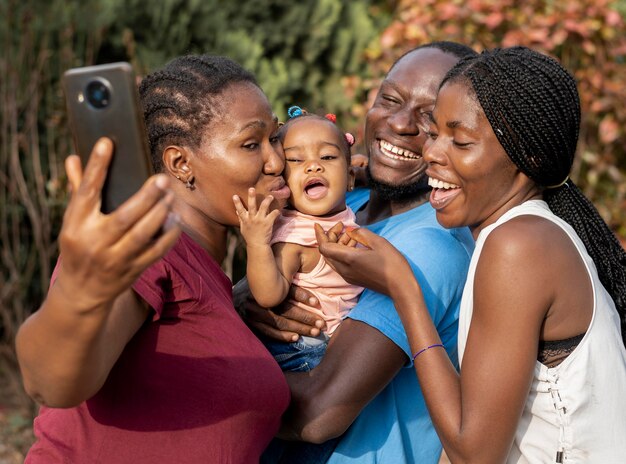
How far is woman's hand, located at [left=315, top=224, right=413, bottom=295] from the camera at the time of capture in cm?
293

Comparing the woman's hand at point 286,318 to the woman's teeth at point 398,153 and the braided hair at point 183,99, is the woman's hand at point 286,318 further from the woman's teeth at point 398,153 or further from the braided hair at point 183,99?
the woman's teeth at point 398,153

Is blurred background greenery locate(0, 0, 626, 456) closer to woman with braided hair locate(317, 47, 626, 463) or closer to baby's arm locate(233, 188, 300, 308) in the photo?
baby's arm locate(233, 188, 300, 308)

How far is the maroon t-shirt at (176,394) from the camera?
235cm

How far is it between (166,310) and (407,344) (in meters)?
0.96

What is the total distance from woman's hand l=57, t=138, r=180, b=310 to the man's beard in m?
2.00

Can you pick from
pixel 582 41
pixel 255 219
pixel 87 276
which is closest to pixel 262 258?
pixel 255 219

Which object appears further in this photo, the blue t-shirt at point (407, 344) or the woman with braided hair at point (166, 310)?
the blue t-shirt at point (407, 344)

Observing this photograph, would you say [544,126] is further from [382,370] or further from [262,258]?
[262,258]

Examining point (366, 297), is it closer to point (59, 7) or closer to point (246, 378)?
point (246, 378)

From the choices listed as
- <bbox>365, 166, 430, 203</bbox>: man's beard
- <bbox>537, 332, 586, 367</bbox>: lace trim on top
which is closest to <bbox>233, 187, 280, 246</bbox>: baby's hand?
<bbox>365, 166, 430, 203</bbox>: man's beard

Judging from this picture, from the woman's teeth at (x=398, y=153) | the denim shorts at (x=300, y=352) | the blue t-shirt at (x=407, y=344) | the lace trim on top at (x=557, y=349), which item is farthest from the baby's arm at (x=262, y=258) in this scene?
the lace trim on top at (x=557, y=349)

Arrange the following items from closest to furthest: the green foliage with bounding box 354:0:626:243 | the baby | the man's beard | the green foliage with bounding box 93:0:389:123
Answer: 1. the baby
2. the man's beard
3. the green foliage with bounding box 354:0:626:243
4. the green foliage with bounding box 93:0:389:123

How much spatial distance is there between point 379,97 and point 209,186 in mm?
1271

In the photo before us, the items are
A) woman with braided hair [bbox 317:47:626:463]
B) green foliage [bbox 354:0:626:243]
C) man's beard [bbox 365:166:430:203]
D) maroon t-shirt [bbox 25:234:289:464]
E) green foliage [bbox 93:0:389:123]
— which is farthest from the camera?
green foliage [bbox 93:0:389:123]
